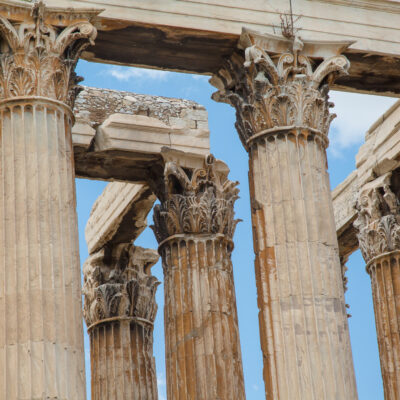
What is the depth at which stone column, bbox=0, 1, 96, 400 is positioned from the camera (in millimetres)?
26016

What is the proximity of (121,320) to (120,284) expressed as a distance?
1097 mm

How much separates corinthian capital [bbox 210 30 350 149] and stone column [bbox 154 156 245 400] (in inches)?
194

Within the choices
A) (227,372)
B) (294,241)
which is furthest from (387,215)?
(294,241)

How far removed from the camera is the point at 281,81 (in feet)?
103

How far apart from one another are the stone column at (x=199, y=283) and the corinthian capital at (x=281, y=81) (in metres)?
4.94

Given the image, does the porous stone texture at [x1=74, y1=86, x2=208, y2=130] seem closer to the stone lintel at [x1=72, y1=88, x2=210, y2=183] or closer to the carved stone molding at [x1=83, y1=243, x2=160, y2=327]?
the stone lintel at [x1=72, y1=88, x2=210, y2=183]

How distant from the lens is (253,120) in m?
31.2

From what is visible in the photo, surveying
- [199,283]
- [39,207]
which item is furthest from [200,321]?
[39,207]

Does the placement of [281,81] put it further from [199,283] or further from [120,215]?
[120,215]

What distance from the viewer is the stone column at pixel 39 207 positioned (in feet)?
85.4

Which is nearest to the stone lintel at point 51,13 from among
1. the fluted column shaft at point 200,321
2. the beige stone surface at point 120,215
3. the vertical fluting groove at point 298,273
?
the vertical fluting groove at point 298,273

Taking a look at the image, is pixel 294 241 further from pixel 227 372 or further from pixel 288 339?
pixel 227 372

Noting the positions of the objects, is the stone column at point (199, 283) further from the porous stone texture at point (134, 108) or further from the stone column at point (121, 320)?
the stone column at point (121, 320)

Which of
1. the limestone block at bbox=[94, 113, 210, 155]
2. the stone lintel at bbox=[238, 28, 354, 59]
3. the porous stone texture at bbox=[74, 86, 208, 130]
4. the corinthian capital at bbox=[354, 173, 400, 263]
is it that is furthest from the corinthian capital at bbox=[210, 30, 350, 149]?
the corinthian capital at bbox=[354, 173, 400, 263]
